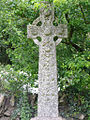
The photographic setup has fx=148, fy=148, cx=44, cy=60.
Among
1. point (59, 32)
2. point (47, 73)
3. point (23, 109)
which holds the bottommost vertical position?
point (23, 109)

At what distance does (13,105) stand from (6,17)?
114 inches

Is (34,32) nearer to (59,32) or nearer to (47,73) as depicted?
(59,32)

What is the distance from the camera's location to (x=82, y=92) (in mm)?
4867

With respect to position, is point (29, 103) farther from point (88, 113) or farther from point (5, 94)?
point (88, 113)

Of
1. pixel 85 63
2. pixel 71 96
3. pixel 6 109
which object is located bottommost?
pixel 6 109

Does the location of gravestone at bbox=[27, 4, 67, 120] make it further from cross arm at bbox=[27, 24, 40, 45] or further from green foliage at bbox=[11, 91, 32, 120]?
green foliage at bbox=[11, 91, 32, 120]

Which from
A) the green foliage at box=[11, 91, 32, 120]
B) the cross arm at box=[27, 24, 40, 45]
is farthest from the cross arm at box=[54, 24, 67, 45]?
the green foliage at box=[11, 91, 32, 120]

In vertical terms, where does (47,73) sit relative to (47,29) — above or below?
below

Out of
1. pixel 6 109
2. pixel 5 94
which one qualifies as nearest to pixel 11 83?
pixel 5 94

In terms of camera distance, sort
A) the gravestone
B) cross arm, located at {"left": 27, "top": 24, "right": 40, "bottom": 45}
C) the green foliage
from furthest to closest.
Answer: the green foliage
cross arm, located at {"left": 27, "top": 24, "right": 40, "bottom": 45}
the gravestone

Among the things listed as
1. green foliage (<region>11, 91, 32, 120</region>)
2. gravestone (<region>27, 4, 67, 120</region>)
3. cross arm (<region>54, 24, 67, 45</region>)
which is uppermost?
cross arm (<region>54, 24, 67, 45</region>)

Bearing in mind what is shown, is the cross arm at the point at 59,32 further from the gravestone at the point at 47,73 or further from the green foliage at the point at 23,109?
the green foliage at the point at 23,109

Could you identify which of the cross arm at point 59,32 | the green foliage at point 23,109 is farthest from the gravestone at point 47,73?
the green foliage at point 23,109

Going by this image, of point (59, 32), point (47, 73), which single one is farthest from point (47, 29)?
point (47, 73)
